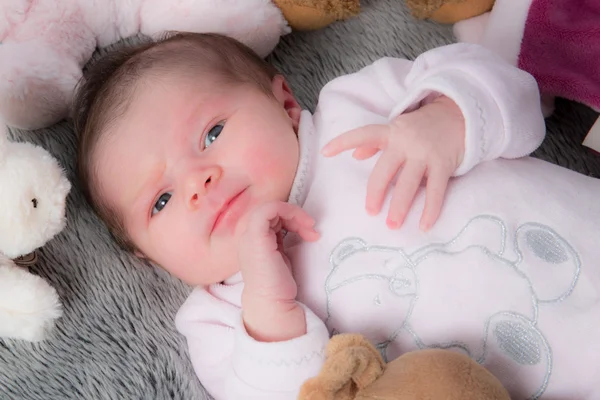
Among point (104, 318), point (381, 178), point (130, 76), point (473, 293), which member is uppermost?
point (130, 76)

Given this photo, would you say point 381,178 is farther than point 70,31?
No

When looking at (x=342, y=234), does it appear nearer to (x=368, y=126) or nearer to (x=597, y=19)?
(x=368, y=126)

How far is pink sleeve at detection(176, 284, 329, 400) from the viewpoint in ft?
2.93

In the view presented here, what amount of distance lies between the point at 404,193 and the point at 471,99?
163mm

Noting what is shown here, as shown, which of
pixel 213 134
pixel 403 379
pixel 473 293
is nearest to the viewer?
pixel 403 379

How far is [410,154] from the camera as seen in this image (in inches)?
36.4

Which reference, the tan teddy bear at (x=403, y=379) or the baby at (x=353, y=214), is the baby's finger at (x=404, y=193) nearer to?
the baby at (x=353, y=214)

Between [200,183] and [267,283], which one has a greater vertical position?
[200,183]

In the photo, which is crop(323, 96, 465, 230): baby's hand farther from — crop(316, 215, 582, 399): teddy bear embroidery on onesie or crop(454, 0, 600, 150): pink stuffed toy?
crop(454, 0, 600, 150): pink stuffed toy

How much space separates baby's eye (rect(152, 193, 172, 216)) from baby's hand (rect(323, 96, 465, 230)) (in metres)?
0.26

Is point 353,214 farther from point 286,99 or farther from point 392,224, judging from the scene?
point 286,99

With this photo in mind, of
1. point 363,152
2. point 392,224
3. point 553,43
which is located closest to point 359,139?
point 363,152

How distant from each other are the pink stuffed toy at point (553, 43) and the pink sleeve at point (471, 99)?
20cm

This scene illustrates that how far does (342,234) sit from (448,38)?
57cm
